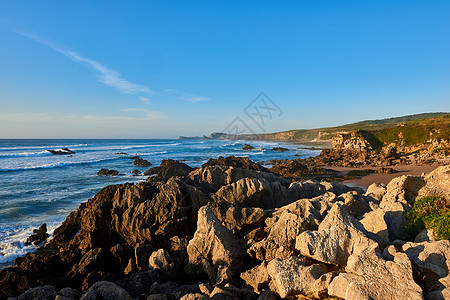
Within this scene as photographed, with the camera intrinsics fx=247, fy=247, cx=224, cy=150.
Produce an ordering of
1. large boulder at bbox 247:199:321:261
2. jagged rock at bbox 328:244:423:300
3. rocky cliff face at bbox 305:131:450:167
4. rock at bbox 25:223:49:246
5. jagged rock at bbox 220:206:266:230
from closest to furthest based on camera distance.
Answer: jagged rock at bbox 328:244:423:300 → large boulder at bbox 247:199:321:261 → jagged rock at bbox 220:206:266:230 → rock at bbox 25:223:49:246 → rocky cliff face at bbox 305:131:450:167

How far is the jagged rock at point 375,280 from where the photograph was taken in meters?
4.92

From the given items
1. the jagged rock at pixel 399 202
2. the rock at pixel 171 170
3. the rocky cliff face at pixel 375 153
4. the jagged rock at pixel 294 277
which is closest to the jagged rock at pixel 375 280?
the jagged rock at pixel 294 277

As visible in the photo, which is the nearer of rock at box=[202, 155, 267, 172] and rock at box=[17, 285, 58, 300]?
rock at box=[17, 285, 58, 300]

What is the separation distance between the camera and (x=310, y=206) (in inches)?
409

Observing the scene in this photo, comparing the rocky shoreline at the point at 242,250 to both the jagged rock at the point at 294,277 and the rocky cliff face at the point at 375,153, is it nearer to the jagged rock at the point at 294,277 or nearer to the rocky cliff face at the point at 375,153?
the jagged rock at the point at 294,277

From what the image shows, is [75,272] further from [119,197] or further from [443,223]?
[443,223]

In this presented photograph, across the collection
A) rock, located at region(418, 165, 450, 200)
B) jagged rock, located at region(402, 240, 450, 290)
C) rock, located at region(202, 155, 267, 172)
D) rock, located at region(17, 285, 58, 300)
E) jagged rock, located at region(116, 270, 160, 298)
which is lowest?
jagged rock, located at region(116, 270, 160, 298)

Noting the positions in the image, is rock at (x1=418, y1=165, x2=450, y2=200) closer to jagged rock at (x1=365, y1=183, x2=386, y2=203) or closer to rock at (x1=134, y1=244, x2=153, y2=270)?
jagged rock at (x1=365, y1=183, x2=386, y2=203)

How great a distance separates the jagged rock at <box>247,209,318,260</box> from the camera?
8.05 metres

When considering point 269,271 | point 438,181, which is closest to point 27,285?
point 269,271

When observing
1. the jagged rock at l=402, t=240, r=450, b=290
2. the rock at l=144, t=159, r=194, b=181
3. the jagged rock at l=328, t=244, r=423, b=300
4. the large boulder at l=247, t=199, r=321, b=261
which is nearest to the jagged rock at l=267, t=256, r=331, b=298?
the jagged rock at l=328, t=244, r=423, b=300

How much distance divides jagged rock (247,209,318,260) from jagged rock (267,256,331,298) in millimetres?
1401

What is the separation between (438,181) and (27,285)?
1669 cm

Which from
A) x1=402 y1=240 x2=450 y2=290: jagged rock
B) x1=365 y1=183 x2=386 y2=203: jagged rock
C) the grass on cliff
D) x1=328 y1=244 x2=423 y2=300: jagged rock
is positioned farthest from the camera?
x1=365 y1=183 x2=386 y2=203: jagged rock
